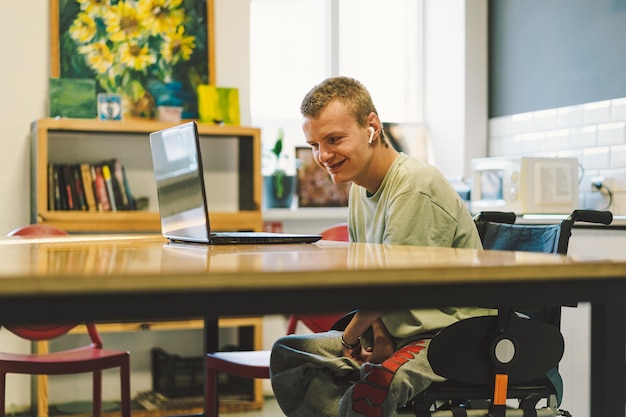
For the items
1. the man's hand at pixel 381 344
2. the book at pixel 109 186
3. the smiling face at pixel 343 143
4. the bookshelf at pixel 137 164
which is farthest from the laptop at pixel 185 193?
the book at pixel 109 186

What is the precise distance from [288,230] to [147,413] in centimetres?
126

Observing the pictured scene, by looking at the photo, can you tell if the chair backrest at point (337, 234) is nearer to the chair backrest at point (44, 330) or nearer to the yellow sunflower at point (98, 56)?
the chair backrest at point (44, 330)

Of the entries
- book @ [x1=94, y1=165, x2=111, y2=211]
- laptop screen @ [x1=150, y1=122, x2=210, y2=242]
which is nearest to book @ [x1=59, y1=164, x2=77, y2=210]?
book @ [x1=94, y1=165, x2=111, y2=211]

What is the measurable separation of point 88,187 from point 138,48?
79 centimetres

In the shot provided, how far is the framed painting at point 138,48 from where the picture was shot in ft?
13.7

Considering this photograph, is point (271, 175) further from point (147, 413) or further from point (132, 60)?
point (147, 413)

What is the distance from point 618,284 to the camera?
1185 millimetres

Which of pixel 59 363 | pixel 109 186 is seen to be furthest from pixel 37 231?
pixel 109 186

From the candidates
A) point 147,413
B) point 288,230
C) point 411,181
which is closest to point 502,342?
point 411,181

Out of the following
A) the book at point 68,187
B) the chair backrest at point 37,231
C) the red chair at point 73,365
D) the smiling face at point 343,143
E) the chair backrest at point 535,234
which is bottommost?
the red chair at point 73,365

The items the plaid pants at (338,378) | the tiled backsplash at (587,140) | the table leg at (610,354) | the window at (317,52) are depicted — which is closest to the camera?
the table leg at (610,354)

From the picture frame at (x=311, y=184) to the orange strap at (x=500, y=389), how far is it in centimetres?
309

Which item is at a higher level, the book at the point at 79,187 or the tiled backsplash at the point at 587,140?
the tiled backsplash at the point at 587,140

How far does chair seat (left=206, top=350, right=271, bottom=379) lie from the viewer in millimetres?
2650
